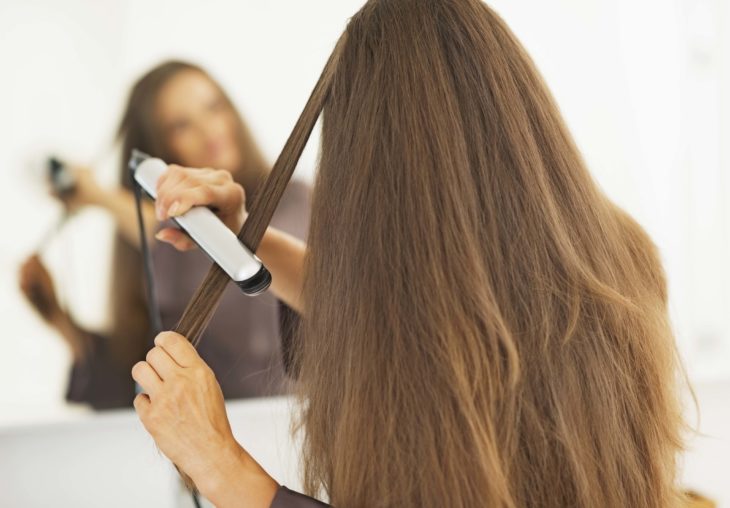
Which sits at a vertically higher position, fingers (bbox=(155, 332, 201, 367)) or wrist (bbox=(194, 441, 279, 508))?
fingers (bbox=(155, 332, 201, 367))

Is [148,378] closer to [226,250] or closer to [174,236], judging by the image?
[226,250]

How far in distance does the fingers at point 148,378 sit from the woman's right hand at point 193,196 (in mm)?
165

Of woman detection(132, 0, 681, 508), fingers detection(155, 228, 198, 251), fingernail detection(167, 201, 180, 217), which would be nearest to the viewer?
woman detection(132, 0, 681, 508)

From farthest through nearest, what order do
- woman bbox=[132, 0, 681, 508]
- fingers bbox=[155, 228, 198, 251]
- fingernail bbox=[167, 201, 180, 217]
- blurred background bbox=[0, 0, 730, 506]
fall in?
blurred background bbox=[0, 0, 730, 506]
fingers bbox=[155, 228, 198, 251]
fingernail bbox=[167, 201, 180, 217]
woman bbox=[132, 0, 681, 508]

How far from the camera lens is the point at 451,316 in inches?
21.0

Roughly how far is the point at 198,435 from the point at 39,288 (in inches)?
20.5

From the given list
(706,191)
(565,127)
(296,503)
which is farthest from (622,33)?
(296,503)

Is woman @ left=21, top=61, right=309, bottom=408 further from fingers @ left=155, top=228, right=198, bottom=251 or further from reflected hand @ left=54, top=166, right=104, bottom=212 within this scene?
fingers @ left=155, top=228, right=198, bottom=251

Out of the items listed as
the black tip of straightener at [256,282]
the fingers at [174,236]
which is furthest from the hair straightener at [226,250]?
the fingers at [174,236]

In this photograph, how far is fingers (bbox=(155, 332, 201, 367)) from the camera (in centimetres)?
58

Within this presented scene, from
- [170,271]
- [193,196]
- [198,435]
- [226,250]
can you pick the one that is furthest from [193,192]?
[170,271]

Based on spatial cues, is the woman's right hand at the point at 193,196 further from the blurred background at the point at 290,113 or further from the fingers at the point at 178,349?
the blurred background at the point at 290,113

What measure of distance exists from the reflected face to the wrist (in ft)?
1.86

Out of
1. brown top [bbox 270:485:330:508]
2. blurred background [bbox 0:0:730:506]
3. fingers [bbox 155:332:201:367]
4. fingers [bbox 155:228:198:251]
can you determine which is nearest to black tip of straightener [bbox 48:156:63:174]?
blurred background [bbox 0:0:730:506]
